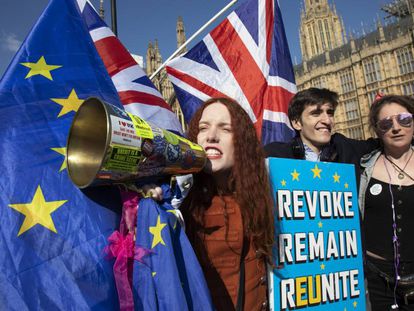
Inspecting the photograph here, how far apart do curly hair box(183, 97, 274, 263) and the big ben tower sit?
52301mm

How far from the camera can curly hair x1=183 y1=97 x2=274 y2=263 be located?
4.69 feet

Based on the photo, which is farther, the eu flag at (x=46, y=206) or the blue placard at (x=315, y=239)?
the blue placard at (x=315, y=239)

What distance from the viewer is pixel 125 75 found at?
2.96 m

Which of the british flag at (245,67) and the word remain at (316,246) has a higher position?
the british flag at (245,67)

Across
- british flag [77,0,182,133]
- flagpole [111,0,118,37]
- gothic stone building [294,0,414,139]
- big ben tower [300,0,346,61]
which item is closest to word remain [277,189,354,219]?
british flag [77,0,182,133]

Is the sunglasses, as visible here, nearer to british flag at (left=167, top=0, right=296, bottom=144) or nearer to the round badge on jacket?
the round badge on jacket

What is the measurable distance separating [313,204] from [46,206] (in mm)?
1194

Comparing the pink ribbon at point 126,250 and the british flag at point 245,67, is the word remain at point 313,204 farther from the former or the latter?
the british flag at point 245,67

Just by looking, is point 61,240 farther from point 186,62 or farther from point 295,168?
point 186,62

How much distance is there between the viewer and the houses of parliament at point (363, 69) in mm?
30781

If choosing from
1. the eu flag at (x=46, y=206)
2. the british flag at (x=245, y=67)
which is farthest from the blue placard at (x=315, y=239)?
the british flag at (x=245, y=67)

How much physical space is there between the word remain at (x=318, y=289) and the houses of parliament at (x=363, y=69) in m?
26.1

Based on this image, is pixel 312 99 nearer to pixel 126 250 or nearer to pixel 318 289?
pixel 318 289

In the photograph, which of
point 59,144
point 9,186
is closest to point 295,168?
point 59,144
